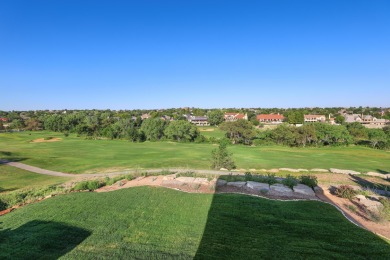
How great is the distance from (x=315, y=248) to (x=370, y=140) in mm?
73494

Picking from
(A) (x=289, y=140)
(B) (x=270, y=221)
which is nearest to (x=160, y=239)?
(B) (x=270, y=221)

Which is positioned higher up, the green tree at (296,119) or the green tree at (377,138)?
the green tree at (296,119)

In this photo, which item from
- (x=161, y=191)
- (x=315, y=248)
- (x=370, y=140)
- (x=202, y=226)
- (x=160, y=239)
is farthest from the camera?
(x=370, y=140)

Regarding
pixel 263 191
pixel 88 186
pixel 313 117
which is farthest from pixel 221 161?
pixel 313 117

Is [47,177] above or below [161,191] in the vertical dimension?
below

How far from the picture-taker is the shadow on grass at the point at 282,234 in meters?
6.95

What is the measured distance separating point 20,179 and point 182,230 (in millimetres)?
26713

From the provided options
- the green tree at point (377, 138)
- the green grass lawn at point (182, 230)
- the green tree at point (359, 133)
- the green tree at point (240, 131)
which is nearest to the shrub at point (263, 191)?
the green grass lawn at point (182, 230)

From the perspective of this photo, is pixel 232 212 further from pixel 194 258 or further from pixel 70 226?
pixel 70 226

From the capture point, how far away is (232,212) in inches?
392

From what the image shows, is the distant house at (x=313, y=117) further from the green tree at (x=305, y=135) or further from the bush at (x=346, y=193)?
the bush at (x=346, y=193)

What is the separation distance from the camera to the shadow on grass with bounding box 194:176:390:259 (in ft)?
22.8

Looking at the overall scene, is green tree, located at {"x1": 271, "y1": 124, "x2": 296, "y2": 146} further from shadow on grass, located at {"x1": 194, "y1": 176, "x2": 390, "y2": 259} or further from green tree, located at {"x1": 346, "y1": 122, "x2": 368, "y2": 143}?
shadow on grass, located at {"x1": 194, "y1": 176, "x2": 390, "y2": 259}

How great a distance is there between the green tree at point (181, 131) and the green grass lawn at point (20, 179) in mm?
46492
